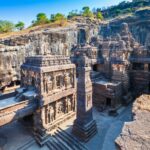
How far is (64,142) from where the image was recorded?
12.6 meters

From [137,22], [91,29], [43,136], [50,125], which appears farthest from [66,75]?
[137,22]

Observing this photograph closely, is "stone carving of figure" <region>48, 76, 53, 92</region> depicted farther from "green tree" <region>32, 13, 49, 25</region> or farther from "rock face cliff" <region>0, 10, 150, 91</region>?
"green tree" <region>32, 13, 49, 25</region>

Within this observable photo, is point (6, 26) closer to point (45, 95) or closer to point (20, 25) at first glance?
point (20, 25)

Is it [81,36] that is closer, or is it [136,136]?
[136,136]

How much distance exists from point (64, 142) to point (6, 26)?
44969 millimetres

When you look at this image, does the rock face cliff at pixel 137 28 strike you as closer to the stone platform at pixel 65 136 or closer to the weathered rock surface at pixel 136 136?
the stone platform at pixel 65 136

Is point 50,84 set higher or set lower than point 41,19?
lower

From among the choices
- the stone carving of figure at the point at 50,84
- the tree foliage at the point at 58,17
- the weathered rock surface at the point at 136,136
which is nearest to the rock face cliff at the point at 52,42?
the stone carving of figure at the point at 50,84

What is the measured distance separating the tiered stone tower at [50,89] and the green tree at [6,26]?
35699 mm

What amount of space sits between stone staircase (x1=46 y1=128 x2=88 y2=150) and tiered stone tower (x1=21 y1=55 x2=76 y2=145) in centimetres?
67

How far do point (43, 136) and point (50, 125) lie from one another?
1148 millimetres

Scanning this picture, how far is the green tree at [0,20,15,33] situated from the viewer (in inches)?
1811

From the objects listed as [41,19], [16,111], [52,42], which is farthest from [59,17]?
[16,111]

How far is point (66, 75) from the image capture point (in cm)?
1541
